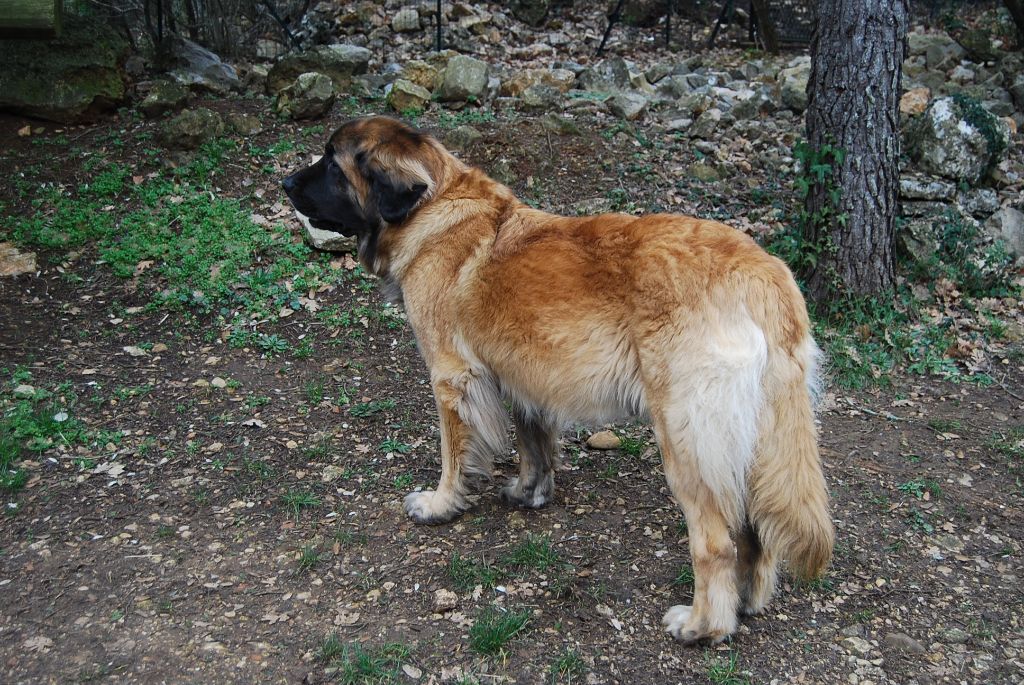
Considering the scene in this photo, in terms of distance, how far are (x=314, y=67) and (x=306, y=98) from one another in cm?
106

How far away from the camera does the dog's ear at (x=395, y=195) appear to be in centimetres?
388

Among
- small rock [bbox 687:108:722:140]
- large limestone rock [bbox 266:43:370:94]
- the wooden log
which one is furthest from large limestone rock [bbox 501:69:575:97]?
the wooden log

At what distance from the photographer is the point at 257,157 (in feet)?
23.3

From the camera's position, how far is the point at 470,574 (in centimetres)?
366

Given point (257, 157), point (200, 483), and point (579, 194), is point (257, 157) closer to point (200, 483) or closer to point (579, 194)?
point (579, 194)

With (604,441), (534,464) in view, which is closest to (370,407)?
(534,464)

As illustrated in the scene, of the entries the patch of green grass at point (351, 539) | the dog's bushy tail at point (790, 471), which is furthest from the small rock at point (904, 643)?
the patch of green grass at point (351, 539)

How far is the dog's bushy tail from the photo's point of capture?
294 cm

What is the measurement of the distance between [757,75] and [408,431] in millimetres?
8453

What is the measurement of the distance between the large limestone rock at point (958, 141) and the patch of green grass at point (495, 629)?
5.46 m

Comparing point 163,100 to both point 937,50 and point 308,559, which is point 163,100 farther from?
point 937,50

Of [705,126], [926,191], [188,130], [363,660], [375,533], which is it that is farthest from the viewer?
[705,126]

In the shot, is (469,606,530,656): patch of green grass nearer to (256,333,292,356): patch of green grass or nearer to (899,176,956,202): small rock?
(256,333,292,356): patch of green grass

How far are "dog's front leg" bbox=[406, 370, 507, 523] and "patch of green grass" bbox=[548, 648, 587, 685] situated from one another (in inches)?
42.6
